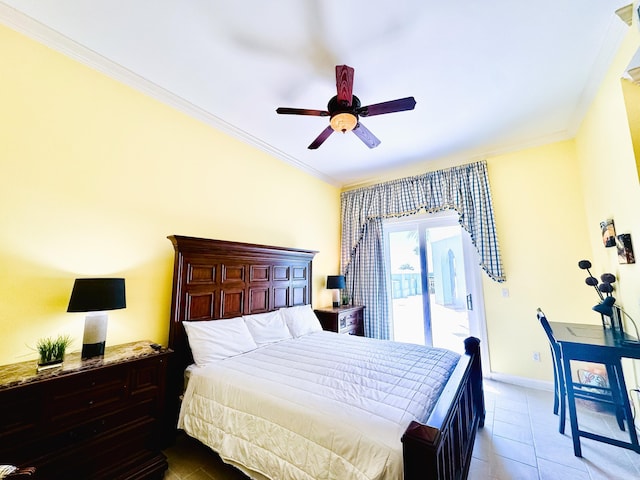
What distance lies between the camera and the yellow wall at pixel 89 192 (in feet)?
5.73

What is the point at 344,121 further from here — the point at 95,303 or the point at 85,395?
the point at 85,395

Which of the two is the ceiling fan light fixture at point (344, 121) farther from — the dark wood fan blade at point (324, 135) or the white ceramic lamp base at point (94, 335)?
the white ceramic lamp base at point (94, 335)

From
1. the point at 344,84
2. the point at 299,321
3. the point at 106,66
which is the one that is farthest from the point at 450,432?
the point at 106,66

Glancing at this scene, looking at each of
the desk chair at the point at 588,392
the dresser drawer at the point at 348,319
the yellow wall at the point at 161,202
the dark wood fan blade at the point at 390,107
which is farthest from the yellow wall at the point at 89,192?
the desk chair at the point at 588,392

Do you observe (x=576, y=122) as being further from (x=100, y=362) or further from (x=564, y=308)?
(x=100, y=362)

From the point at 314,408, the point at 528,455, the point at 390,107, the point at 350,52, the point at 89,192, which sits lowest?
the point at 528,455

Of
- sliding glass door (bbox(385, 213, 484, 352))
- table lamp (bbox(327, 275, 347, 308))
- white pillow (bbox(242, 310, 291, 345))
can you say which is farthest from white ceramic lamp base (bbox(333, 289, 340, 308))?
white pillow (bbox(242, 310, 291, 345))

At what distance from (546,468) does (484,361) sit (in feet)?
5.58

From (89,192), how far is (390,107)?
7.93 feet

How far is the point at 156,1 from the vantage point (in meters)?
1.66

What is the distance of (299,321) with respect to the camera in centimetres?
314

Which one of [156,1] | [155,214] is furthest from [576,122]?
[155,214]

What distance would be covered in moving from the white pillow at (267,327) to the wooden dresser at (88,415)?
2.89 feet

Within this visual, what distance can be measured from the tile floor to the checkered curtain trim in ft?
5.20
